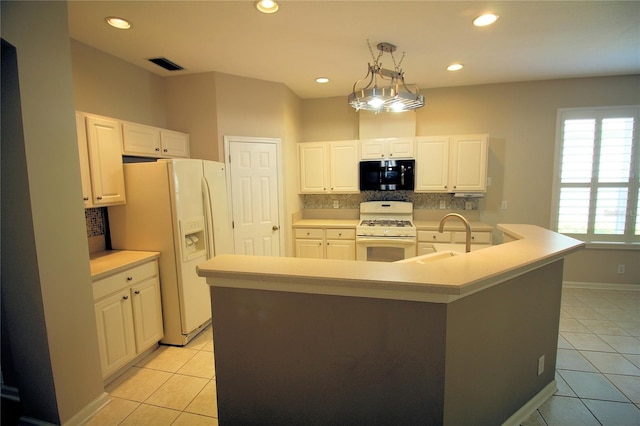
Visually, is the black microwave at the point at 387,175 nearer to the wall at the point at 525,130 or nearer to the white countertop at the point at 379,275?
→ the wall at the point at 525,130

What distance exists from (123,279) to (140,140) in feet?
4.31

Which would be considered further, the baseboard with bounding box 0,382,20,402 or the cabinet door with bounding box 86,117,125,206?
the cabinet door with bounding box 86,117,125,206

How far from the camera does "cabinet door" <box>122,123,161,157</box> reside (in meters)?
2.66

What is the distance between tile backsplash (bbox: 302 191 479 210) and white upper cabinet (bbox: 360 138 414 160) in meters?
0.62

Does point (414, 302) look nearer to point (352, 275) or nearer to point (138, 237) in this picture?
point (352, 275)

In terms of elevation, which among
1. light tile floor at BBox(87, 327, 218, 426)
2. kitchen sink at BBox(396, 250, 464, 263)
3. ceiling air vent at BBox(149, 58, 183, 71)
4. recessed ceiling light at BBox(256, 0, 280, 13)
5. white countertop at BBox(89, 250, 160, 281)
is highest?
ceiling air vent at BBox(149, 58, 183, 71)

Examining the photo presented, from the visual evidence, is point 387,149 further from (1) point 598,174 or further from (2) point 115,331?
(2) point 115,331

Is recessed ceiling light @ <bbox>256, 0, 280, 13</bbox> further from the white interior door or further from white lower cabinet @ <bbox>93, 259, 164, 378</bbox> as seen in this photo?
white lower cabinet @ <bbox>93, 259, 164, 378</bbox>

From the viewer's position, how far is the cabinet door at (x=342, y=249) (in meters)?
4.14

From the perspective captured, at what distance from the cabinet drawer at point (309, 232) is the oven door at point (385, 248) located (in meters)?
0.55

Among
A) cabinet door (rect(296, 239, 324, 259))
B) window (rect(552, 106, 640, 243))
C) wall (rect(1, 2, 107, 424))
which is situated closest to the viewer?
wall (rect(1, 2, 107, 424))

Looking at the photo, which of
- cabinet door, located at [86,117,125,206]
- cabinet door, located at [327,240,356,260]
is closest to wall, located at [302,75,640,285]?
cabinet door, located at [327,240,356,260]

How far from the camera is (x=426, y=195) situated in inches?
173

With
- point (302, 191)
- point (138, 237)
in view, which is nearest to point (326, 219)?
point (302, 191)
